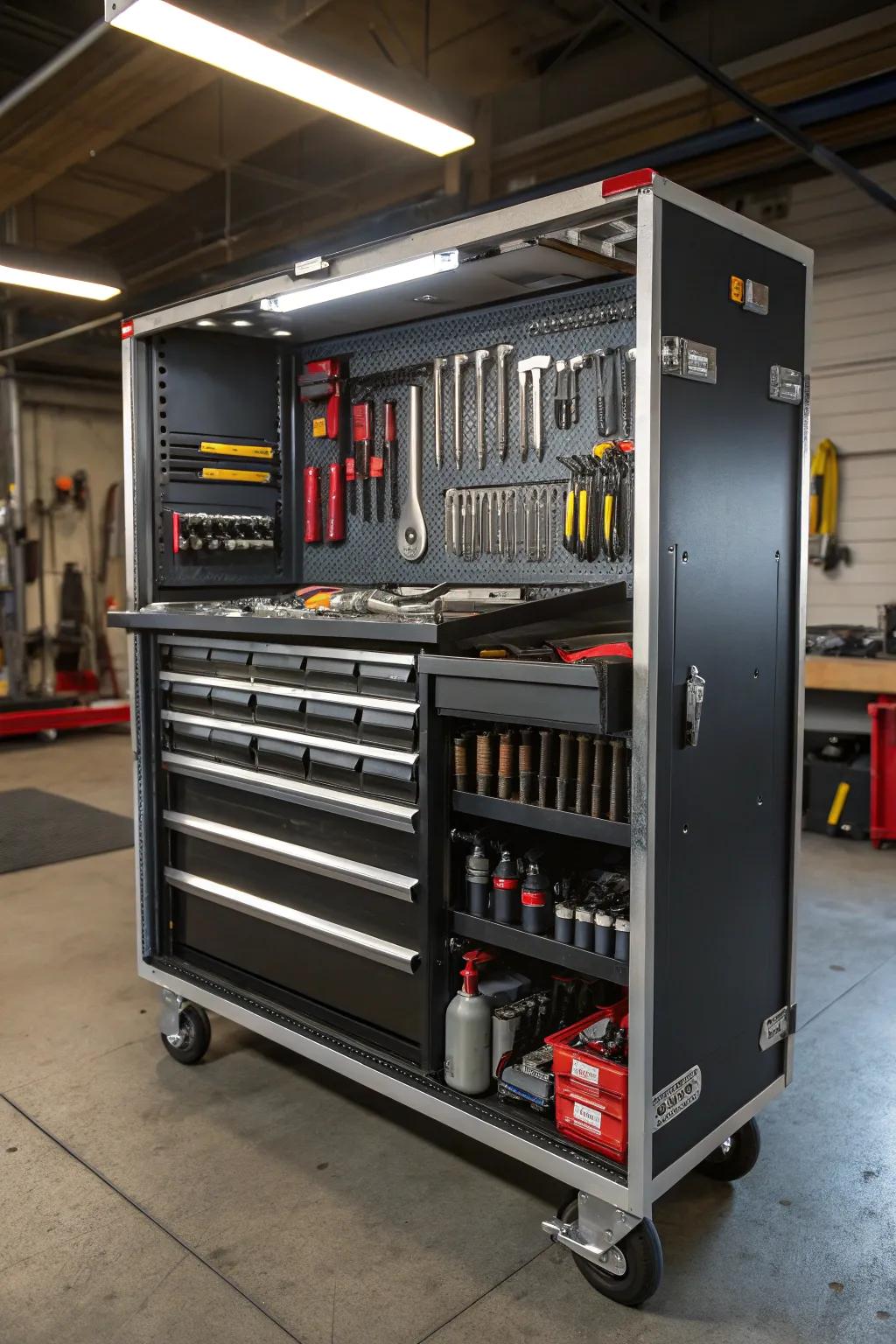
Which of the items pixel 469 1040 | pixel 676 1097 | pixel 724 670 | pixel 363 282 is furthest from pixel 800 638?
pixel 363 282

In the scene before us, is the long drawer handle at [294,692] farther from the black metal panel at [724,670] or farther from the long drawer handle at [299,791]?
the black metal panel at [724,670]

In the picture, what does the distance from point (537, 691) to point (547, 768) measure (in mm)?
177

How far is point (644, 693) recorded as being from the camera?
5.10ft

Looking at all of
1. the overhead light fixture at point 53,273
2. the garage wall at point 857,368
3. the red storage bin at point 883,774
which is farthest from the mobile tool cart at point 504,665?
the garage wall at point 857,368

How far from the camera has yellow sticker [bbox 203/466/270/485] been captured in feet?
8.70

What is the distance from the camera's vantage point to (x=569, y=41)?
5238mm

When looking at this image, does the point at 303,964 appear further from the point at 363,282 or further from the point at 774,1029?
the point at 363,282

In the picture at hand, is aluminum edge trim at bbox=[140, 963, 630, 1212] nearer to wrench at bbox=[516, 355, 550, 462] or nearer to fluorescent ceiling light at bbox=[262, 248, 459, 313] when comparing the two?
wrench at bbox=[516, 355, 550, 462]

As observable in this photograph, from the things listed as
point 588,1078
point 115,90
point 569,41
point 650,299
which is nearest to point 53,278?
point 115,90

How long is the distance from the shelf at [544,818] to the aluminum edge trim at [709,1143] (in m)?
0.54

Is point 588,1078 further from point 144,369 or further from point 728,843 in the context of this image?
point 144,369

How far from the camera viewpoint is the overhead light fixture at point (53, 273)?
489 centimetres

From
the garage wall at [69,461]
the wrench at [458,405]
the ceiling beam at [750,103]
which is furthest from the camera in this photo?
the garage wall at [69,461]

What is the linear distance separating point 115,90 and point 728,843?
3.71 m
